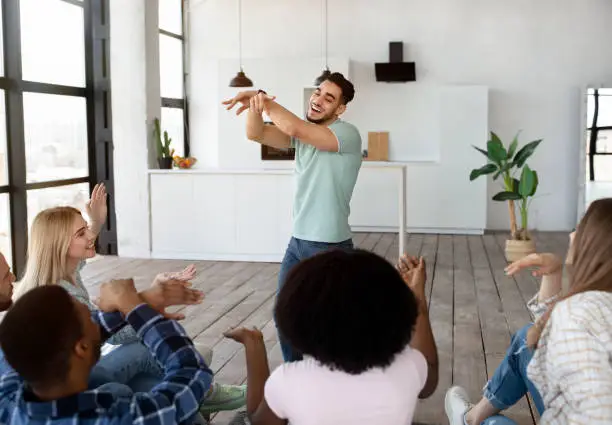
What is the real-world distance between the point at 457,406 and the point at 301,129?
1.12 m

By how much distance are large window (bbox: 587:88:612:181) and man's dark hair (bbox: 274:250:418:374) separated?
7858mm

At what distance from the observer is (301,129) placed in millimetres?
2725

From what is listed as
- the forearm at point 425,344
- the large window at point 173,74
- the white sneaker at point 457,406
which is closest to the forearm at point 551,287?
the white sneaker at point 457,406

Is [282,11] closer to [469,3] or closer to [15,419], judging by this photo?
[469,3]

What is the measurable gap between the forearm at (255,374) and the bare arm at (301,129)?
1.16m

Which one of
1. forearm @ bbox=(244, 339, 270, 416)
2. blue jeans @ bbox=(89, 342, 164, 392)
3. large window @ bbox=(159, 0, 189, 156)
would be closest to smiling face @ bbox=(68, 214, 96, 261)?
blue jeans @ bbox=(89, 342, 164, 392)

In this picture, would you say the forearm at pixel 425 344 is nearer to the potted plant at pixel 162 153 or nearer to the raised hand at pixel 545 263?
the raised hand at pixel 545 263

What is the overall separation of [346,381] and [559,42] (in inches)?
321

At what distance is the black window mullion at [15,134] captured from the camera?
19.0ft

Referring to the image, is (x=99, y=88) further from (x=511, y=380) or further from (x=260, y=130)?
(x=511, y=380)

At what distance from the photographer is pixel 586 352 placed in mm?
1648

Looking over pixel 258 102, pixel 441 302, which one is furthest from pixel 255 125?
pixel 441 302

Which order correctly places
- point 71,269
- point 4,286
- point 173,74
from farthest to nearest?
point 173,74
point 71,269
point 4,286

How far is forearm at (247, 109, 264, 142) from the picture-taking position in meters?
2.77
